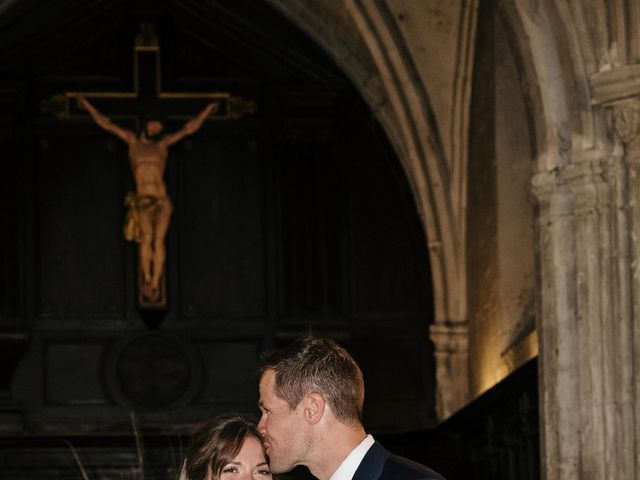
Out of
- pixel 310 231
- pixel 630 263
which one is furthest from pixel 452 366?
pixel 630 263

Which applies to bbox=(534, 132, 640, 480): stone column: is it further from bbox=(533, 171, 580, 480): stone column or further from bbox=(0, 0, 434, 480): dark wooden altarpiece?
bbox=(0, 0, 434, 480): dark wooden altarpiece

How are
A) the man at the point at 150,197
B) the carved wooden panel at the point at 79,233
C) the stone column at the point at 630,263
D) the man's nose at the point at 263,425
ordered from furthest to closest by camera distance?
the carved wooden panel at the point at 79,233 < the man at the point at 150,197 < the stone column at the point at 630,263 < the man's nose at the point at 263,425

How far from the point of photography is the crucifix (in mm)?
12750

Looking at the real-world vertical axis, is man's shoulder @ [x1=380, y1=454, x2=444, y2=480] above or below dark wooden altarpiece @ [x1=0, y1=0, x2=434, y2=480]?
below

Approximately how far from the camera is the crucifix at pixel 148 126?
12.8 meters

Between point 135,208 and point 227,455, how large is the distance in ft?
32.1

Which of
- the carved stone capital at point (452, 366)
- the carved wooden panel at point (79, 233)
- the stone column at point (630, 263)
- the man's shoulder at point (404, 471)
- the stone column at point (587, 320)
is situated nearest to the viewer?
the man's shoulder at point (404, 471)

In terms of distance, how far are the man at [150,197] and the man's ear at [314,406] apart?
9.79 metres

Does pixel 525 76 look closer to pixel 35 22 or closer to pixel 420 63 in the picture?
pixel 420 63

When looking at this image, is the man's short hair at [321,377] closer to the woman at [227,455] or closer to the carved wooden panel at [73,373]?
the woman at [227,455]

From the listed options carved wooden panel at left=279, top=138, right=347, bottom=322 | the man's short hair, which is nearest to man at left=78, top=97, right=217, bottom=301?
carved wooden panel at left=279, top=138, right=347, bottom=322

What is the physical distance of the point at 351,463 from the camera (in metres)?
3.04

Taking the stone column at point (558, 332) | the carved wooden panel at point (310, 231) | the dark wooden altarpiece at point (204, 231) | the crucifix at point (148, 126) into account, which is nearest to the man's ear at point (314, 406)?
the stone column at point (558, 332)

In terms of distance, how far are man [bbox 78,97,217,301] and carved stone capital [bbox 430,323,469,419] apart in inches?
102
